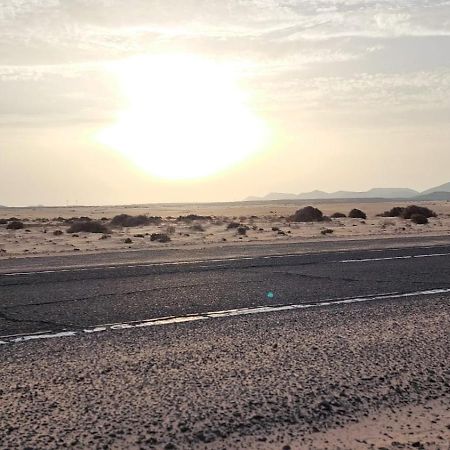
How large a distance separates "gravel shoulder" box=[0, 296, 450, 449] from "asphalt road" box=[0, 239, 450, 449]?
14 millimetres

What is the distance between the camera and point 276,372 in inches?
199

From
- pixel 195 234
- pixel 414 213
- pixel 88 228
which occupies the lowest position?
pixel 195 234

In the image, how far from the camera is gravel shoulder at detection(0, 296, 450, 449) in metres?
3.82

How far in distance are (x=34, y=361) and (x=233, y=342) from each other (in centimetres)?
196

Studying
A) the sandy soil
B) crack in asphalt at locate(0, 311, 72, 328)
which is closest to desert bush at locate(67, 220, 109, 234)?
the sandy soil

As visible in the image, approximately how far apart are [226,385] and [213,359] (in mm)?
768

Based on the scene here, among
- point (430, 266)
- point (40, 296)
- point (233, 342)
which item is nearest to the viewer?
point (233, 342)

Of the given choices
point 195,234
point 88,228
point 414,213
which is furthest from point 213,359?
point 414,213

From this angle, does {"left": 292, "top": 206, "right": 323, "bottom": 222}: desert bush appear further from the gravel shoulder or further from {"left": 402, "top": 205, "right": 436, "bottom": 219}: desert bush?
the gravel shoulder

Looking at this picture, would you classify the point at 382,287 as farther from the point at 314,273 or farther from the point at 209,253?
the point at 209,253

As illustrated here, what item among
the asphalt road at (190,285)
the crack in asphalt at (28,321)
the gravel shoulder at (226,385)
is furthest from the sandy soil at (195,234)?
the gravel shoulder at (226,385)

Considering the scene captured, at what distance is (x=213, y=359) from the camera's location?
5.46 metres

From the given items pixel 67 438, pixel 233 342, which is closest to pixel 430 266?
pixel 233 342

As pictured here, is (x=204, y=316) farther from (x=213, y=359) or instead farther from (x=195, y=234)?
(x=195, y=234)
